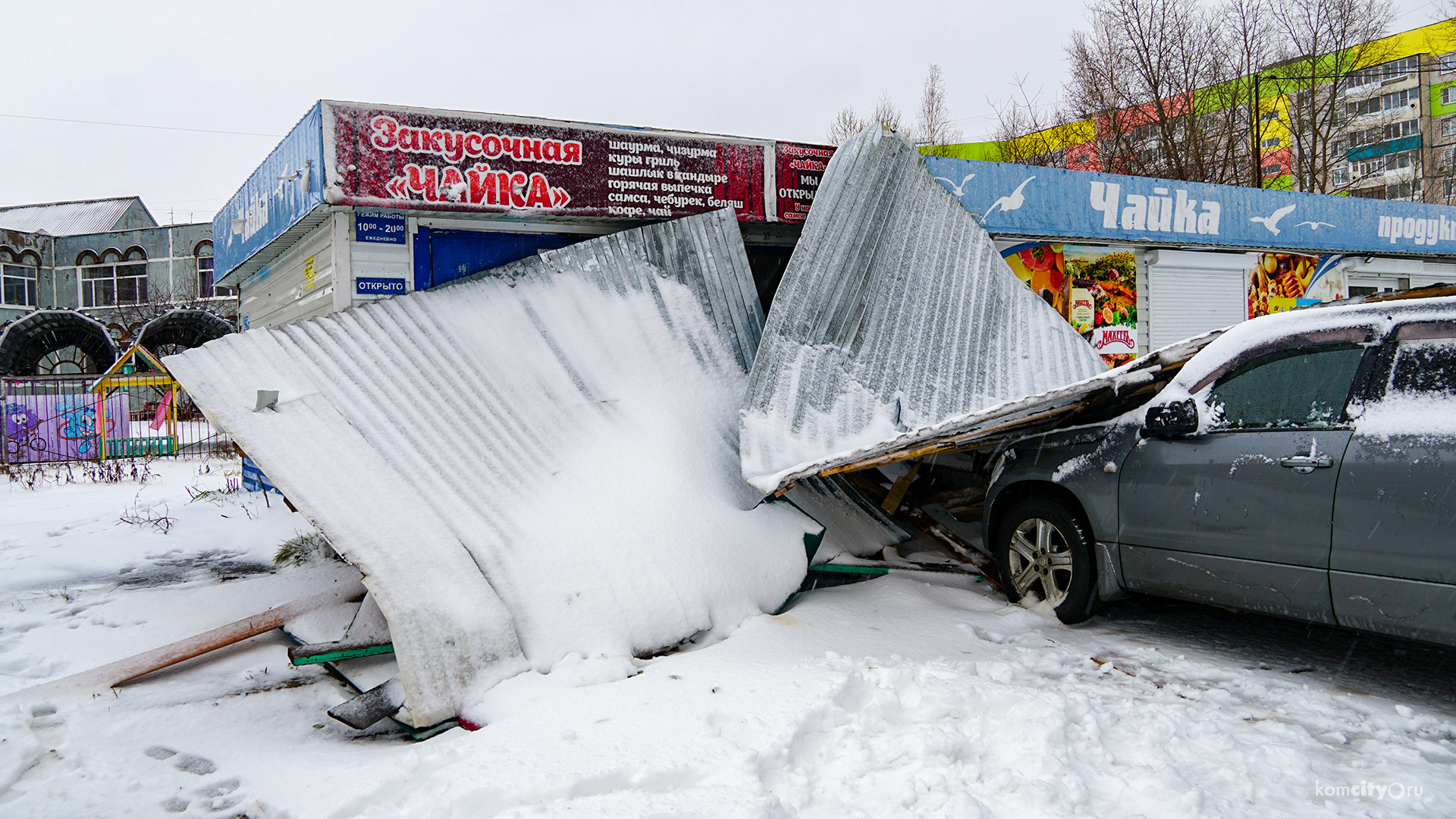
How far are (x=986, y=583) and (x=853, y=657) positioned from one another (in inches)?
78.2

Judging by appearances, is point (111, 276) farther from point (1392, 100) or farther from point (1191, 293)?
point (1392, 100)

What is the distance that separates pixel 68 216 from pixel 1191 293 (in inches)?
2044

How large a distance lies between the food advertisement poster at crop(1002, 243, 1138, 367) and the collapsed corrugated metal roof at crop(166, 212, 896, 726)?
5.15 m

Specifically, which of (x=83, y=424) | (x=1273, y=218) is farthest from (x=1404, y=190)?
(x=83, y=424)

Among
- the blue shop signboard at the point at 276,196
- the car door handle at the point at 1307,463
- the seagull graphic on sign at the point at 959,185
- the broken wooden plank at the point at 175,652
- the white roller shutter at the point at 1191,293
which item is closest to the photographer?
the car door handle at the point at 1307,463

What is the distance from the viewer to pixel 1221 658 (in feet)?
13.9

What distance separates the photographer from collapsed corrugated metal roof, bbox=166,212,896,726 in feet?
13.5

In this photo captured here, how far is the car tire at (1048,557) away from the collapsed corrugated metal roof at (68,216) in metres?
49.1

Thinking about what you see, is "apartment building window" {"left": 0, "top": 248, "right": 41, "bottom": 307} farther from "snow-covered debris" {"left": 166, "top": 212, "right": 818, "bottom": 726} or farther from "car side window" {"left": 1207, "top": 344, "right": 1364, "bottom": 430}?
"car side window" {"left": 1207, "top": 344, "right": 1364, "bottom": 430}

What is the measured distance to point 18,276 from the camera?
3706cm

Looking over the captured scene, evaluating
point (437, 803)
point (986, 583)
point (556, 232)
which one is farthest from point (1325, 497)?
point (556, 232)

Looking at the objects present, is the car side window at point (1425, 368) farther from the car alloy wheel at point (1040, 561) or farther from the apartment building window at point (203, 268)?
the apartment building window at point (203, 268)

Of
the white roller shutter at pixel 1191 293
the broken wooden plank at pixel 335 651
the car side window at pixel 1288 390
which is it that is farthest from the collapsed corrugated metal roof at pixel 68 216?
the car side window at pixel 1288 390

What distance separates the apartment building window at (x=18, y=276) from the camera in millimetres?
36500
